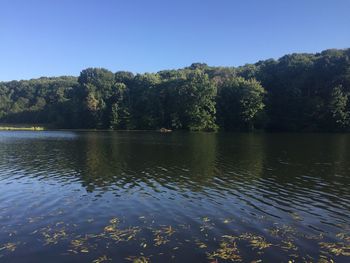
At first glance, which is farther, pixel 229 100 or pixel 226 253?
pixel 229 100

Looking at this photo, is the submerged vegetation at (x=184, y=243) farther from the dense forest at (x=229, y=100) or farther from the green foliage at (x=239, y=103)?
the green foliage at (x=239, y=103)

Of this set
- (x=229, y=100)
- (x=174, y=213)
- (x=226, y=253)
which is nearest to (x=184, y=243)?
(x=226, y=253)

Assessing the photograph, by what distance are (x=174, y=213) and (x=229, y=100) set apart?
121582 mm

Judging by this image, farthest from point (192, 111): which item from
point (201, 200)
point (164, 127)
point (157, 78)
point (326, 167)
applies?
point (201, 200)

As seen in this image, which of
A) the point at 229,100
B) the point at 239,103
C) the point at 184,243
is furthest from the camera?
the point at 229,100

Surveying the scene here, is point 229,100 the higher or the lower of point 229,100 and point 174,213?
the higher

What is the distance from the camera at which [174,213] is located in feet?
65.3

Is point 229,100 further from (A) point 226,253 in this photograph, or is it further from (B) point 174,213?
(A) point 226,253

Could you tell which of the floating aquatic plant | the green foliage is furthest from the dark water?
the green foliage

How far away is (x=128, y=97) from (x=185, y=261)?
150 m

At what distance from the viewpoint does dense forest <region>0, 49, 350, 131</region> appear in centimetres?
12137

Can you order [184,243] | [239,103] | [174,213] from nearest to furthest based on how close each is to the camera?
[184,243] → [174,213] → [239,103]

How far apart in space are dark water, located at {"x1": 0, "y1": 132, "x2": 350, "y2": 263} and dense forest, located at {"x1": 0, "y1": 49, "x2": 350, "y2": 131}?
298ft

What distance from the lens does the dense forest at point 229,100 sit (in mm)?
121369
